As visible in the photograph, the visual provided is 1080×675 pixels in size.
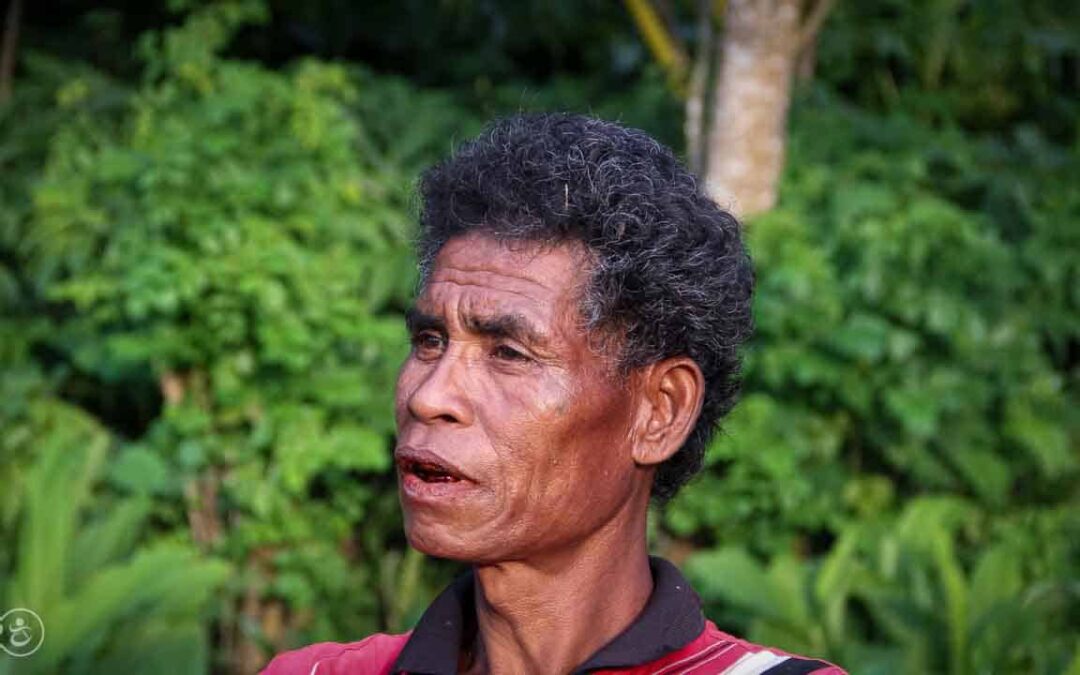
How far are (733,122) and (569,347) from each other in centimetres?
453

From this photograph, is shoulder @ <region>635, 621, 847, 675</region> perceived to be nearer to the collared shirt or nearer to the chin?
the collared shirt

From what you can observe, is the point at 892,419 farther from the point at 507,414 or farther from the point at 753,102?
the point at 507,414

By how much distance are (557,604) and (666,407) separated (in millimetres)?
336

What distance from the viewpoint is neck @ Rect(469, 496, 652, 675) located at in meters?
2.28

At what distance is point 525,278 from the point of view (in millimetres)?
2203

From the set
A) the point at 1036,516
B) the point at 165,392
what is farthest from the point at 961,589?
A: the point at 165,392

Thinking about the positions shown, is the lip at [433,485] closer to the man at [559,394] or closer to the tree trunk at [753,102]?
the man at [559,394]

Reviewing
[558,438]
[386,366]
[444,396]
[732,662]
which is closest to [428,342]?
[444,396]

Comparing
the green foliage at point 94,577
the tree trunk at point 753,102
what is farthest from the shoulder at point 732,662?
the tree trunk at point 753,102

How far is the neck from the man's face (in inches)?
2.3

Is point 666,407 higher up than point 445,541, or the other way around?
point 666,407

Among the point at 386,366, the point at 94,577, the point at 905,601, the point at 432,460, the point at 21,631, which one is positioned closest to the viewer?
the point at 432,460

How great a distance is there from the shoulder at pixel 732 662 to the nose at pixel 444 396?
45 cm

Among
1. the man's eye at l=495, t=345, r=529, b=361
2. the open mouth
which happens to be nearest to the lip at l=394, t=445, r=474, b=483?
the open mouth
